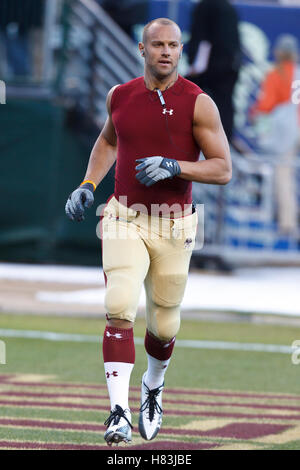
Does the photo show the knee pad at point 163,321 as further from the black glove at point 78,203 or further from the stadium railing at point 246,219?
the stadium railing at point 246,219

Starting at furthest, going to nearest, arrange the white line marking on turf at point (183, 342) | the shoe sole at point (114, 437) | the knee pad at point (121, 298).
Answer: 1. the white line marking on turf at point (183, 342)
2. the knee pad at point (121, 298)
3. the shoe sole at point (114, 437)

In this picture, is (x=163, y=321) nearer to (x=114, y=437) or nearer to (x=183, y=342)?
(x=114, y=437)

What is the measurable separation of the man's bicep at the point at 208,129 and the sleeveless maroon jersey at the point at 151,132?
1.6 inches

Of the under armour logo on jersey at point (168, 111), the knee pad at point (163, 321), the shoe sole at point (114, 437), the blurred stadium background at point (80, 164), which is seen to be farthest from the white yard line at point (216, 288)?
the shoe sole at point (114, 437)

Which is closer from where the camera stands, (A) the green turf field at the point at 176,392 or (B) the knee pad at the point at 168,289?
(B) the knee pad at the point at 168,289

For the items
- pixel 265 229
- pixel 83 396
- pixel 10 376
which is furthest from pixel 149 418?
pixel 265 229

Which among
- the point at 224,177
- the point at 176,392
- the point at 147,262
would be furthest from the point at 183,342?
the point at 224,177

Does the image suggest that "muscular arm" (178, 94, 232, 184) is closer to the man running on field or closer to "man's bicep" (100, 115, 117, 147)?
the man running on field

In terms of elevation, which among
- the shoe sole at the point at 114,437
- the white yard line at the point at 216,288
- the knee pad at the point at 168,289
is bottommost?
the white yard line at the point at 216,288

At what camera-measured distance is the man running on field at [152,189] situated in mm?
6395

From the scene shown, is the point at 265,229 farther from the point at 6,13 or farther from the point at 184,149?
the point at 184,149

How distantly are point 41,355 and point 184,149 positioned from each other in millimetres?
4617

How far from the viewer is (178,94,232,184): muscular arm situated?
255 inches

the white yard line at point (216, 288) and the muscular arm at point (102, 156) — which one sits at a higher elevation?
the muscular arm at point (102, 156)
